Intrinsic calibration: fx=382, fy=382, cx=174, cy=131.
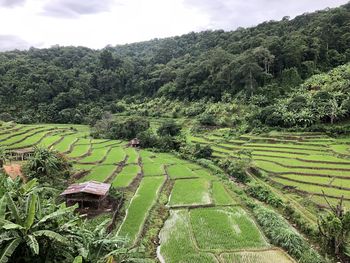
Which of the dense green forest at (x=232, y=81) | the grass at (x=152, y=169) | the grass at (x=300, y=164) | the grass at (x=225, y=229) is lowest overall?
the grass at (x=225, y=229)

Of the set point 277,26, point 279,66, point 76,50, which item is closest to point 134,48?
point 76,50

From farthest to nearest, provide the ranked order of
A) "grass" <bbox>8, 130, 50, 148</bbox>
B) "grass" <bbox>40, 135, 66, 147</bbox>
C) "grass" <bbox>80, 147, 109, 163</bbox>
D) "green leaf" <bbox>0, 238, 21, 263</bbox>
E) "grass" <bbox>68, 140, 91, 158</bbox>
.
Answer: "grass" <bbox>40, 135, 66, 147</bbox>
"grass" <bbox>8, 130, 50, 148</bbox>
"grass" <bbox>68, 140, 91, 158</bbox>
"grass" <bbox>80, 147, 109, 163</bbox>
"green leaf" <bbox>0, 238, 21, 263</bbox>

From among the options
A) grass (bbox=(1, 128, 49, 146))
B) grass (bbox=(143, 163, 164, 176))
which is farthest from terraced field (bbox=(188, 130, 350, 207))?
grass (bbox=(1, 128, 49, 146))

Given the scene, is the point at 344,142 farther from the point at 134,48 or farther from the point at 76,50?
the point at 134,48

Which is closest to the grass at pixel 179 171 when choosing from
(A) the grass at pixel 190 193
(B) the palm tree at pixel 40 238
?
(A) the grass at pixel 190 193

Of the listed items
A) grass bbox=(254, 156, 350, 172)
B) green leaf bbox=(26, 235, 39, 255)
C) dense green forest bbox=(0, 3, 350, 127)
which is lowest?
grass bbox=(254, 156, 350, 172)

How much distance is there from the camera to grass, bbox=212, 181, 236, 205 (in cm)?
2386

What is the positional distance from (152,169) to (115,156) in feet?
17.1

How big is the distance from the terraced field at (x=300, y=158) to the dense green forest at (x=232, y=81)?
4512mm

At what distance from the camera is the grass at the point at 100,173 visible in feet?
88.7

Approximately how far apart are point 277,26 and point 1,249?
7664cm

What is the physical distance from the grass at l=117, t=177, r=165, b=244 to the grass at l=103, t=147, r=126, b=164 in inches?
212

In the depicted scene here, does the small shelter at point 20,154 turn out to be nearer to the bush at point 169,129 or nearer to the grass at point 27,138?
the grass at point 27,138

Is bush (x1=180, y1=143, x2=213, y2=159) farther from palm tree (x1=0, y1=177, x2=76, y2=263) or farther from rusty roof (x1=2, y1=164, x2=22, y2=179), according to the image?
palm tree (x1=0, y1=177, x2=76, y2=263)
